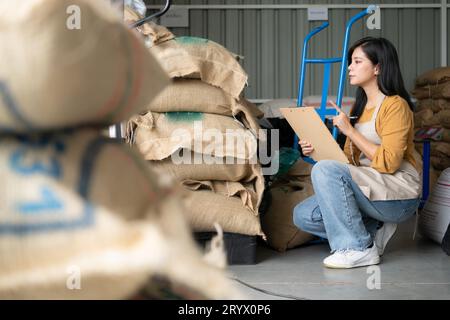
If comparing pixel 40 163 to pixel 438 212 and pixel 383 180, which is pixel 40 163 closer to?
pixel 383 180

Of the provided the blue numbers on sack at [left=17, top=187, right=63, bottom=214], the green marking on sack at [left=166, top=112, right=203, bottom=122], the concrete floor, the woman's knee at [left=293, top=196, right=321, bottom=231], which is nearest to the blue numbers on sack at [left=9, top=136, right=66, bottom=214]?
the blue numbers on sack at [left=17, top=187, right=63, bottom=214]

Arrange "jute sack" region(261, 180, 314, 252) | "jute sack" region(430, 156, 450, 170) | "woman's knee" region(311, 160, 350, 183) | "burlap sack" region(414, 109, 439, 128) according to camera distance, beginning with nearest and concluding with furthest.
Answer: "woman's knee" region(311, 160, 350, 183), "jute sack" region(261, 180, 314, 252), "jute sack" region(430, 156, 450, 170), "burlap sack" region(414, 109, 439, 128)

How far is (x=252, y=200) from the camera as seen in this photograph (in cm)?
270

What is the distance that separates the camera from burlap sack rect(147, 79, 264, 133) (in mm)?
2725

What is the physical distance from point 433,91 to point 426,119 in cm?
25

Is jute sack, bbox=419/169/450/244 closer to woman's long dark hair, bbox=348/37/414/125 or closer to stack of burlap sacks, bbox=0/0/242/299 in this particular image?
woman's long dark hair, bbox=348/37/414/125

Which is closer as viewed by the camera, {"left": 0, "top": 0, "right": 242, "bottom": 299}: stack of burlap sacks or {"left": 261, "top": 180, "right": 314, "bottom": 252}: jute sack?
{"left": 0, "top": 0, "right": 242, "bottom": 299}: stack of burlap sacks

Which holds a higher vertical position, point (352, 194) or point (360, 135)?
point (360, 135)

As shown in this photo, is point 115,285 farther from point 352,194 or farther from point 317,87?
point 317,87

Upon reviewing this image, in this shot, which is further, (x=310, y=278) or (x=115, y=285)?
(x=310, y=278)

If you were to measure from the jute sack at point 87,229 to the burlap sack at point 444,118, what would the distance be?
15.2 ft

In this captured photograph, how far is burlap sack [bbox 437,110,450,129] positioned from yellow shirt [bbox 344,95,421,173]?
248 cm
